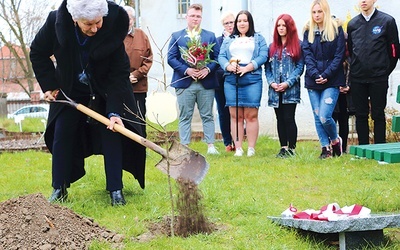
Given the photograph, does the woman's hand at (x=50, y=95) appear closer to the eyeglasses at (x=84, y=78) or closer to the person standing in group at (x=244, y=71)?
the eyeglasses at (x=84, y=78)

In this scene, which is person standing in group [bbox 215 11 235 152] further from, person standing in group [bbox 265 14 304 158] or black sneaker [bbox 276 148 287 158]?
black sneaker [bbox 276 148 287 158]

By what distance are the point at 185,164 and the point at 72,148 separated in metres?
1.35

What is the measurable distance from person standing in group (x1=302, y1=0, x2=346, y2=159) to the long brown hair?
164 mm

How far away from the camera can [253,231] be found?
475 centimetres

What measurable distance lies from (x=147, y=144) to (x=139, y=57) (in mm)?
3612

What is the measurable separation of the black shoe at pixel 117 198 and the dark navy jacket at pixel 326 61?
3.54 metres

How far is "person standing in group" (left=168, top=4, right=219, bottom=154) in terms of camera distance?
8.92 m

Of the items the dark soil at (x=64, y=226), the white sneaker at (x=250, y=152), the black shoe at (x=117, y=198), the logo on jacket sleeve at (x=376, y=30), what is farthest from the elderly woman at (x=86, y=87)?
the logo on jacket sleeve at (x=376, y=30)

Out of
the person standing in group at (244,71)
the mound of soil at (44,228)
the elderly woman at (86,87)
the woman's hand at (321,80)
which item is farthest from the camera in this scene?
the person standing in group at (244,71)

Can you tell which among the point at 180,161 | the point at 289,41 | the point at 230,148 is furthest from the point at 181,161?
the point at 230,148

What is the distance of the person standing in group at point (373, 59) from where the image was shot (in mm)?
8070

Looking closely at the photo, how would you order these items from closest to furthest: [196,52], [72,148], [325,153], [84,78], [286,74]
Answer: [84,78], [72,148], [325,153], [286,74], [196,52]

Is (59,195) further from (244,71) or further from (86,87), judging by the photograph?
(244,71)

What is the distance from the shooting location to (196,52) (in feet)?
29.1
